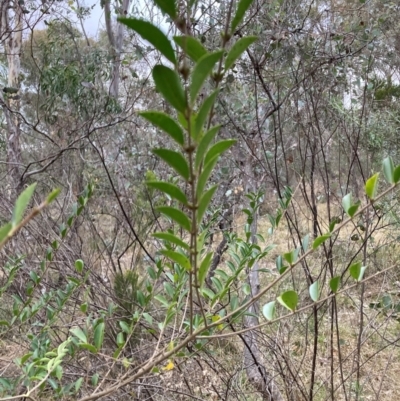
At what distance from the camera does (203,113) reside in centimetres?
35

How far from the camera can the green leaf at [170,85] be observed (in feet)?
1.06

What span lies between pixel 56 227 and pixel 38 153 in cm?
303

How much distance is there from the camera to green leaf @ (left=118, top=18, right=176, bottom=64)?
0.32 metres

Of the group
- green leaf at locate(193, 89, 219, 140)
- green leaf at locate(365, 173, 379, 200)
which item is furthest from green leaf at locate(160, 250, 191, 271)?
green leaf at locate(365, 173, 379, 200)

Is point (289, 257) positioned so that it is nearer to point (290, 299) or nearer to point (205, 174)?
point (290, 299)

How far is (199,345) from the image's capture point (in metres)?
0.98

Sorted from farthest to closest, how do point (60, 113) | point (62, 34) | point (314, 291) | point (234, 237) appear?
point (62, 34) < point (60, 113) < point (234, 237) < point (314, 291)

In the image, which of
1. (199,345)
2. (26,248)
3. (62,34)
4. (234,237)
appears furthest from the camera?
(62,34)

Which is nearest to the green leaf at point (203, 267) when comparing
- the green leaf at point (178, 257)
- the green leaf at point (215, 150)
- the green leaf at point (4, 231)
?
the green leaf at point (178, 257)

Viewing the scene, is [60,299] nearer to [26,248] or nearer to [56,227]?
[26,248]

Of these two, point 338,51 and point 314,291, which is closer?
point 314,291

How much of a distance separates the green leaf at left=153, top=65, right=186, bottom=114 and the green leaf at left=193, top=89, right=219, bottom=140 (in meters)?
0.02

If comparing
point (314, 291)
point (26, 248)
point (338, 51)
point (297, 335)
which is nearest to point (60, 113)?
point (26, 248)

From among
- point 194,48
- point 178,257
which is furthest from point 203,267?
point 194,48
